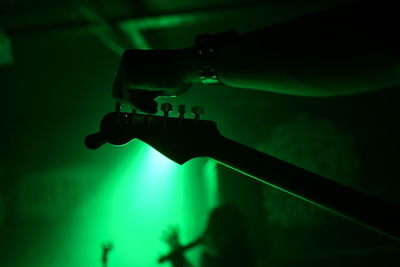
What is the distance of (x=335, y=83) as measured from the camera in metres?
0.58

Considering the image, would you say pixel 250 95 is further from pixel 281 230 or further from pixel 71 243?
pixel 71 243

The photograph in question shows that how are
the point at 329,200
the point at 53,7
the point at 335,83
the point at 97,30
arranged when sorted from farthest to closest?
the point at 97,30 → the point at 53,7 → the point at 329,200 → the point at 335,83

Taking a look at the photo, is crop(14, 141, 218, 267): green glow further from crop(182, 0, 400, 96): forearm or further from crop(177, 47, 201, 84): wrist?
crop(182, 0, 400, 96): forearm

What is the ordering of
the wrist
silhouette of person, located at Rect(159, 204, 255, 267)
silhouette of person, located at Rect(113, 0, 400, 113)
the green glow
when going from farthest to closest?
the green glow
silhouette of person, located at Rect(159, 204, 255, 267)
the wrist
silhouette of person, located at Rect(113, 0, 400, 113)

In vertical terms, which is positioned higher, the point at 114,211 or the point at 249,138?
the point at 249,138

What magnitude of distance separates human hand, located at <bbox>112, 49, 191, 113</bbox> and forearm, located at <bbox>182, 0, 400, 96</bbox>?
0.43 feet

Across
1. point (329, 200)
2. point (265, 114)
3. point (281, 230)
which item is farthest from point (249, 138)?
point (329, 200)

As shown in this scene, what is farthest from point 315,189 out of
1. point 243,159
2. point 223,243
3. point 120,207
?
point 120,207

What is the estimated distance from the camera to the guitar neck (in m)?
0.77

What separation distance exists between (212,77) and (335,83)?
9.4 inches

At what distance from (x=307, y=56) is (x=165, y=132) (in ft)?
1.56

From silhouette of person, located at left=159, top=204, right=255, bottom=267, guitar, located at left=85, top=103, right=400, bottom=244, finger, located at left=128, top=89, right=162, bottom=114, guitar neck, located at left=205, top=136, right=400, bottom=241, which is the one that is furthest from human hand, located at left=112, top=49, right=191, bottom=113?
silhouette of person, located at left=159, top=204, right=255, bottom=267

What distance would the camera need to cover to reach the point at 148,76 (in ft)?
2.47

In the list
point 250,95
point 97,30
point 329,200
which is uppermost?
point 250,95
